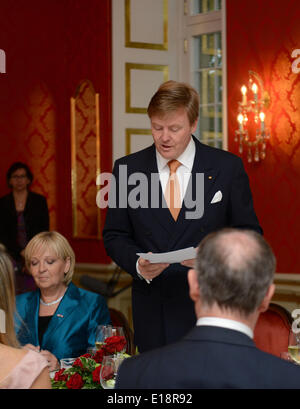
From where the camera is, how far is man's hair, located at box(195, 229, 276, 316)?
1.33 m

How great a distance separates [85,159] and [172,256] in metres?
4.43

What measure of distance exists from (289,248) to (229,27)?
1.81m

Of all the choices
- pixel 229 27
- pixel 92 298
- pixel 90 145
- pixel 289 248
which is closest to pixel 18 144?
pixel 90 145

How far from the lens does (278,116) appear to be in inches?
205

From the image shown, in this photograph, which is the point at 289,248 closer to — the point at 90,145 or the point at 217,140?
the point at 217,140

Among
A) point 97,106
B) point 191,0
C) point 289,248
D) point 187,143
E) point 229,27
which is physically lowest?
point 289,248

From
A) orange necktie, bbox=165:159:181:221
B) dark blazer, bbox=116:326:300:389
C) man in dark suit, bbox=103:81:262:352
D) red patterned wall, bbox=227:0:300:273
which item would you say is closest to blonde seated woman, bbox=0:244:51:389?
dark blazer, bbox=116:326:300:389

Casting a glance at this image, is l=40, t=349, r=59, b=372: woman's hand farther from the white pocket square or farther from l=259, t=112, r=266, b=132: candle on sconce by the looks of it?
l=259, t=112, r=266, b=132: candle on sconce

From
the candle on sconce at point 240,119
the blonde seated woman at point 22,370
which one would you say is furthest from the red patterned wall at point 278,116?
the blonde seated woman at point 22,370

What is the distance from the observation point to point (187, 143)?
255 centimetres

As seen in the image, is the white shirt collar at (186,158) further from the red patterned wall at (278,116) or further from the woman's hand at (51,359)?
the red patterned wall at (278,116)

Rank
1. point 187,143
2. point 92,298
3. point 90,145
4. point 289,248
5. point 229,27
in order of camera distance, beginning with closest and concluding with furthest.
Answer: point 187,143
point 92,298
point 289,248
point 229,27
point 90,145

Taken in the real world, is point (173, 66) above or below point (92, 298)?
above
